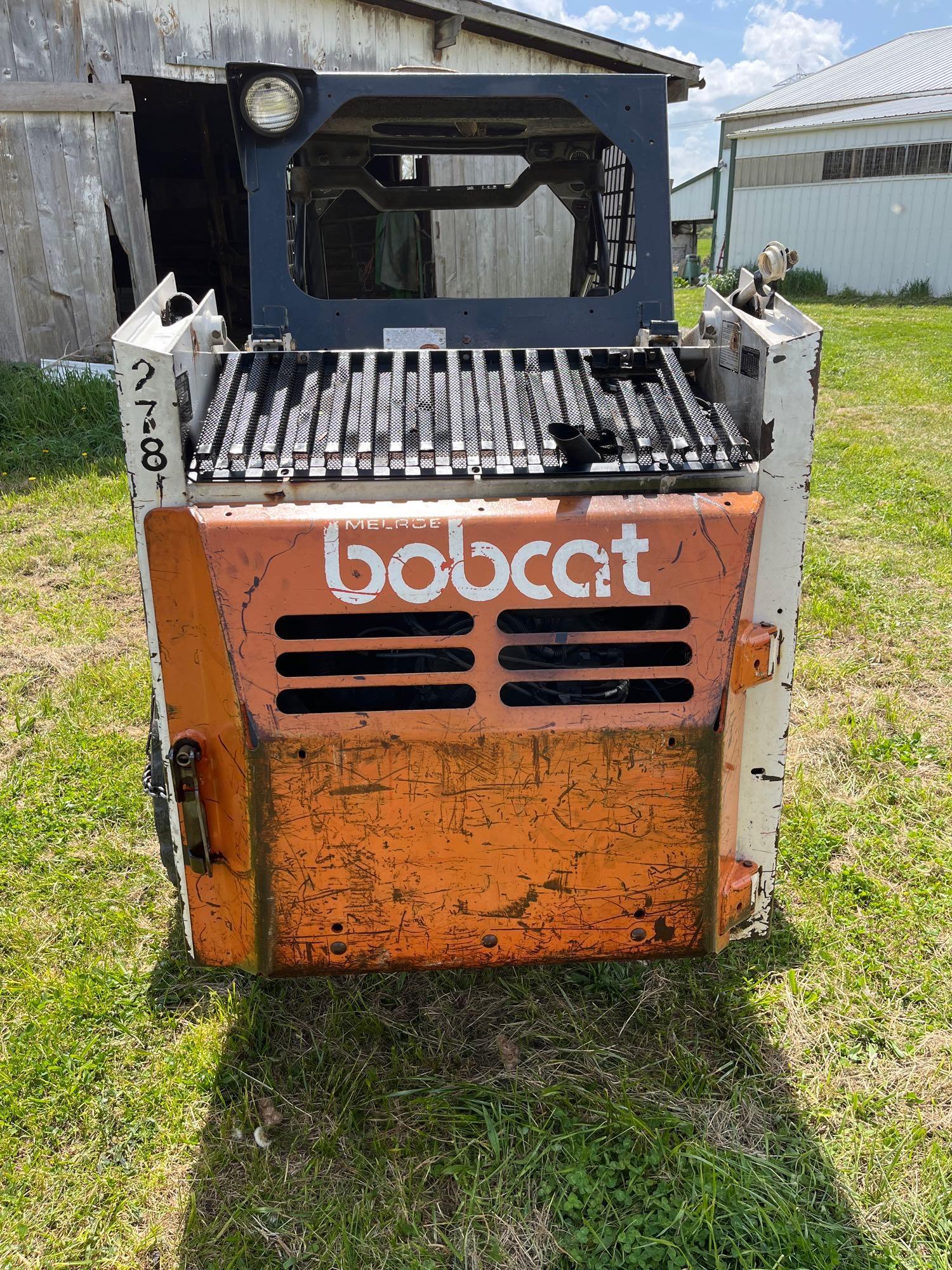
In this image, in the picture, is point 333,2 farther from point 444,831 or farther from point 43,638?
point 444,831

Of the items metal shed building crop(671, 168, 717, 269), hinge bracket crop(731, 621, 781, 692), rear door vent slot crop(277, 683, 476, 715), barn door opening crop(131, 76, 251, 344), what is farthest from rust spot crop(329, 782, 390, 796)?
metal shed building crop(671, 168, 717, 269)

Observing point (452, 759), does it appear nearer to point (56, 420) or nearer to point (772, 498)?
point (772, 498)

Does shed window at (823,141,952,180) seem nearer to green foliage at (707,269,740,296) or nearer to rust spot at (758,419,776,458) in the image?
green foliage at (707,269,740,296)

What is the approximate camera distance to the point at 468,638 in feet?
6.30

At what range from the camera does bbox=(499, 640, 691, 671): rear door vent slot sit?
6.84 ft

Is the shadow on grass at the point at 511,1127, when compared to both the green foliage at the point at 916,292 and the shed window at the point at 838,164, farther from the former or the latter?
the shed window at the point at 838,164

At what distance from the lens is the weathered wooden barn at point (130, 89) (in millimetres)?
7332

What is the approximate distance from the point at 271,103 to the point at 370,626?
1.47 m

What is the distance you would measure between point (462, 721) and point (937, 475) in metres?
6.31

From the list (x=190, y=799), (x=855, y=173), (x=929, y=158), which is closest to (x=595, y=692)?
(x=190, y=799)

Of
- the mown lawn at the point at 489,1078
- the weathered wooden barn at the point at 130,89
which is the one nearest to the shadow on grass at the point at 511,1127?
the mown lawn at the point at 489,1078

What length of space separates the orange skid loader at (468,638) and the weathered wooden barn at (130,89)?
4.54 meters

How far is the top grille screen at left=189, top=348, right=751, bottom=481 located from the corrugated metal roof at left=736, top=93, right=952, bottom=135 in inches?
793

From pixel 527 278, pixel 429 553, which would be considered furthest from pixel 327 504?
pixel 527 278
